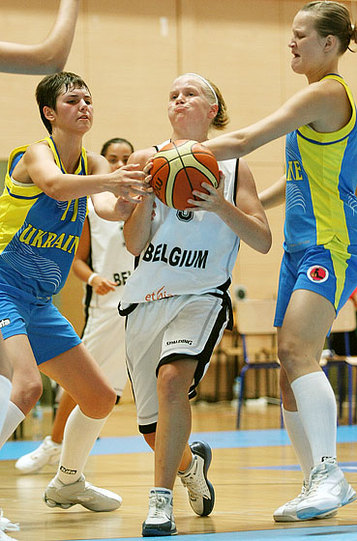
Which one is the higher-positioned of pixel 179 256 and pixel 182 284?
pixel 179 256

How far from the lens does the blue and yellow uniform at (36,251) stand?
4090 millimetres

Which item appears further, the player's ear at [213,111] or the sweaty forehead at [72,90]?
the sweaty forehead at [72,90]

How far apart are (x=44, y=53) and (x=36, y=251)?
1577 mm

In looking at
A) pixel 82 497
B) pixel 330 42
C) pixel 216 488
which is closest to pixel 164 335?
pixel 82 497

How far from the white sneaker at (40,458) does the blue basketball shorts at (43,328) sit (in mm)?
2152

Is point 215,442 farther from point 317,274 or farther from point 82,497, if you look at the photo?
point 317,274

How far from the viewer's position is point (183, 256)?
383 centimetres

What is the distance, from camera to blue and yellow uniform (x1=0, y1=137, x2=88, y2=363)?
409 cm

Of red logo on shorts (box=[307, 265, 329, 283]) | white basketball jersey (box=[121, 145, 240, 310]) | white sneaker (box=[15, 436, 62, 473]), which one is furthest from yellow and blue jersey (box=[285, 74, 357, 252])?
white sneaker (box=[15, 436, 62, 473])

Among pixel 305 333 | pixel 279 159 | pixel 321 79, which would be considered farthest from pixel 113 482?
pixel 279 159

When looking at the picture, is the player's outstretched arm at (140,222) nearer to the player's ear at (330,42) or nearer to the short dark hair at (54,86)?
the short dark hair at (54,86)

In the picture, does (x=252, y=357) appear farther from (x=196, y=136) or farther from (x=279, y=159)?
(x=196, y=136)

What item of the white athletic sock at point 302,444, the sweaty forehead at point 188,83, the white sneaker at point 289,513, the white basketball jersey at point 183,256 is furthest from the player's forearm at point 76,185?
the white sneaker at point 289,513

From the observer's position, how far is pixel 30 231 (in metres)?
4.10
